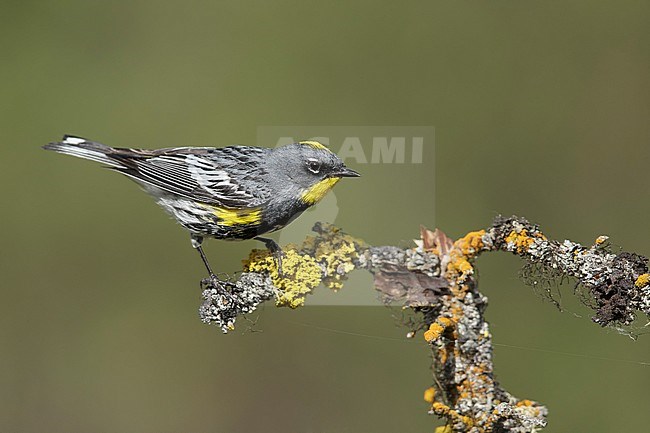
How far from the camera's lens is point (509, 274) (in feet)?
15.8

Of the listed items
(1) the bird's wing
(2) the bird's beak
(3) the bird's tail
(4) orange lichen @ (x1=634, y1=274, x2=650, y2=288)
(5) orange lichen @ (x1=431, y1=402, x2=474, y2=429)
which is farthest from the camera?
(3) the bird's tail

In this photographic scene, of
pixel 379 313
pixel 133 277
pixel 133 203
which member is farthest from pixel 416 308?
pixel 133 203

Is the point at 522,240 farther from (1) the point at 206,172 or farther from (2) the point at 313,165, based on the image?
(1) the point at 206,172

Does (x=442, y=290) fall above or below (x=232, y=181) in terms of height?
below

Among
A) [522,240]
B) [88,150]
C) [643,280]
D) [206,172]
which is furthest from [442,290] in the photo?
[88,150]

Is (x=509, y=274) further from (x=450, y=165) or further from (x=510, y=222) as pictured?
(x=510, y=222)

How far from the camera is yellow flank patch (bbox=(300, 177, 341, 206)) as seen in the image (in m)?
2.81

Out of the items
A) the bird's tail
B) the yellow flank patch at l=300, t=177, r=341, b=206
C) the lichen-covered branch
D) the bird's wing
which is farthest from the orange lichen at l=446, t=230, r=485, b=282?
the bird's tail

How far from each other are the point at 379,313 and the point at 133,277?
1879 mm

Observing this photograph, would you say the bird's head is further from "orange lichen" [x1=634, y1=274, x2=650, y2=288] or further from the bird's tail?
"orange lichen" [x1=634, y1=274, x2=650, y2=288]

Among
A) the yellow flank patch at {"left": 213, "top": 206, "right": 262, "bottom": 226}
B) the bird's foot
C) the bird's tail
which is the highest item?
the bird's tail

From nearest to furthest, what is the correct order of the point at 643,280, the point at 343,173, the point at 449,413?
1. the point at 643,280
2. the point at 449,413
3. the point at 343,173

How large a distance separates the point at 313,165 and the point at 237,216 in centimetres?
34

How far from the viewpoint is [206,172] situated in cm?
300
